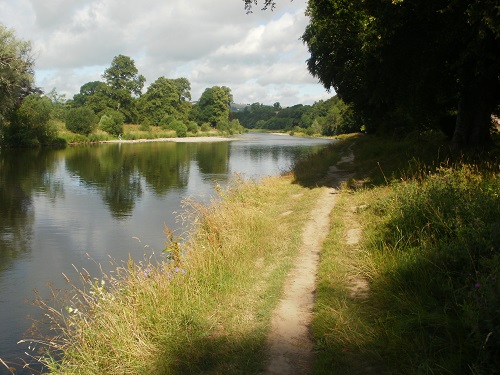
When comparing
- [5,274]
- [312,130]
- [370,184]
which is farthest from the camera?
[312,130]

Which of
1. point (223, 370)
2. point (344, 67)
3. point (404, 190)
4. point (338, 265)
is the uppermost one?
point (344, 67)

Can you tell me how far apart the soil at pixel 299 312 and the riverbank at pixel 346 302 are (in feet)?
0.25

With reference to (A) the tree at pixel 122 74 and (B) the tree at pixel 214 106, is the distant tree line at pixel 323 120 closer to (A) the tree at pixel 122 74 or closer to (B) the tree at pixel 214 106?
(B) the tree at pixel 214 106

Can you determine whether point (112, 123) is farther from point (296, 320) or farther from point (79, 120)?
point (296, 320)

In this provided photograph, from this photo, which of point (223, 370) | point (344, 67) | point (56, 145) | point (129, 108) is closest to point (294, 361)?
point (223, 370)

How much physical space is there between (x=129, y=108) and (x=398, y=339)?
88098 millimetres

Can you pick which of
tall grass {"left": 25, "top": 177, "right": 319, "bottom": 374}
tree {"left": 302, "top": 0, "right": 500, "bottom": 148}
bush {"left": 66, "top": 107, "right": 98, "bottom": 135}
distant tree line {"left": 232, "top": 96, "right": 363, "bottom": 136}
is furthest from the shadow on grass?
bush {"left": 66, "top": 107, "right": 98, "bottom": 135}

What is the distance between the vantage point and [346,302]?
5.06 m

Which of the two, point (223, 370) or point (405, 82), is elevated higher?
point (405, 82)

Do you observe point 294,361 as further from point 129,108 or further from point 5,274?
point 129,108

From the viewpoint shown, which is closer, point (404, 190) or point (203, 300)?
point (203, 300)

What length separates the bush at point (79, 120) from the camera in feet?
210

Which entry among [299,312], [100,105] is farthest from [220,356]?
[100,105]

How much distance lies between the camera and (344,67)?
21625mm
